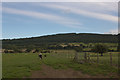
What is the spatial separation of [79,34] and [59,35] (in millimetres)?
22322

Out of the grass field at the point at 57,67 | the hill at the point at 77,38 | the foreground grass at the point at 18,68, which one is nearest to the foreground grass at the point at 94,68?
the grass field at the point at 57,67

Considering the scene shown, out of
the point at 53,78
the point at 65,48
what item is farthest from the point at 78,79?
the point at 65,48

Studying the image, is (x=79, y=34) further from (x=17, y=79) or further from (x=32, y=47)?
(x=17, y=79)

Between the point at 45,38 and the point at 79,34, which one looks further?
the point at 45,38

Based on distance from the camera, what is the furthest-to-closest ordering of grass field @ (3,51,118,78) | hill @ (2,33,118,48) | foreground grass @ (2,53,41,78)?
hill @ (2,33,118,48) → grass field @ (3,51,118,78) → foreground grass @ (2,53,41,78)

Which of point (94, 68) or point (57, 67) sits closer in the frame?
Result: point (94, 68)

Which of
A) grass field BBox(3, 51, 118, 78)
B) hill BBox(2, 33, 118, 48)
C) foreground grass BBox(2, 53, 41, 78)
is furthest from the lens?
hill BBox(2, 33, 118, 48)

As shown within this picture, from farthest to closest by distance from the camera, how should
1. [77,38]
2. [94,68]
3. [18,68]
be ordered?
[77,38] → [18,68] → [94,68]

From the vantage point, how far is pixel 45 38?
18438 centimetres

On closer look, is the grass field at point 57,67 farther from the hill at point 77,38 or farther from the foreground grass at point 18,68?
the hill at point 77,38

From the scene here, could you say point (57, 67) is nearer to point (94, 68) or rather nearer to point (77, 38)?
point (94, 68)

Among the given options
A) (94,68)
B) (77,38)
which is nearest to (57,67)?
(94,68)

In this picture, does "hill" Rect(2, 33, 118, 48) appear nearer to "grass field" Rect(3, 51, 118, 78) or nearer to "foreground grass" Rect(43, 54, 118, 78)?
"grass field" Rect(3, 51, 118, 78)

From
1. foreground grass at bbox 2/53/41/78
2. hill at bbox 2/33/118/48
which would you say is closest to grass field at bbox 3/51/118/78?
foreground grass at bbox 2/53/41/78
